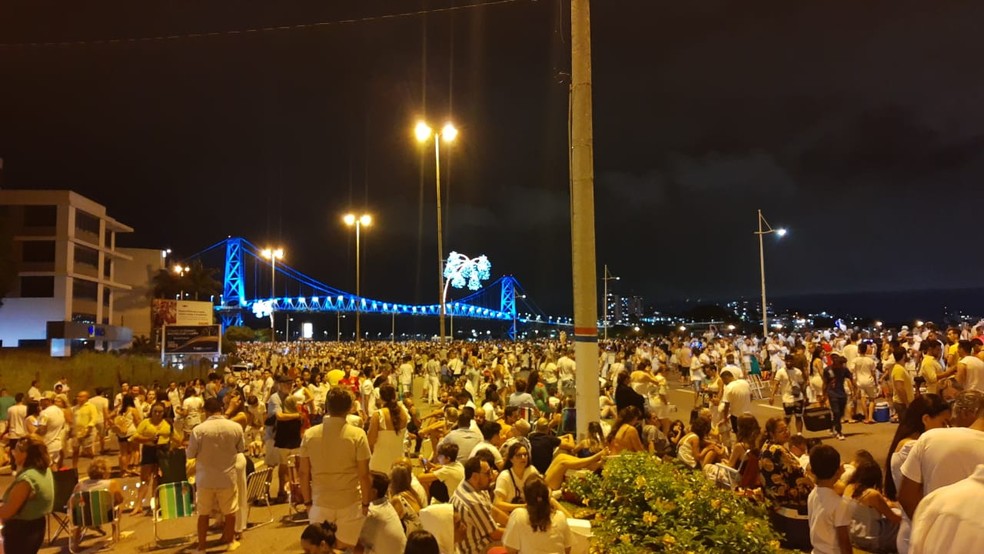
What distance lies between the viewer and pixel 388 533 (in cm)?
465

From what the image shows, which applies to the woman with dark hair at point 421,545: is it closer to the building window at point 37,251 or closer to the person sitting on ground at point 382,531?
the person sitting on ground at point 382,531

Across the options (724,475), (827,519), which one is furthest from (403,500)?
(827,519)

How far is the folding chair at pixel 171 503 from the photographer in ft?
24.0

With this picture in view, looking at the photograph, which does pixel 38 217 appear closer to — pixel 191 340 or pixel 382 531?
pixel 191 340

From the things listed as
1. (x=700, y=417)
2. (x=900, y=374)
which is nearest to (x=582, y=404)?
(x=700, y=417)

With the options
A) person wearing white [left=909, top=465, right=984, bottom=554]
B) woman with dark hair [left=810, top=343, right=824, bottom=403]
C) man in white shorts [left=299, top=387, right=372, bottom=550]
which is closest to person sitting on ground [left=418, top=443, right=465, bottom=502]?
man in white shorts [left=299, top=387, right=372, bottom=550]

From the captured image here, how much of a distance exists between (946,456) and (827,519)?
2.76 ft

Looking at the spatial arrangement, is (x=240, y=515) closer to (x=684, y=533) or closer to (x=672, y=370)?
(x=684, y=533)

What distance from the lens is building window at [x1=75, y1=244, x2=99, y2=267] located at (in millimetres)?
46594

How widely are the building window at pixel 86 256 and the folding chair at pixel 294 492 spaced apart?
45.8m

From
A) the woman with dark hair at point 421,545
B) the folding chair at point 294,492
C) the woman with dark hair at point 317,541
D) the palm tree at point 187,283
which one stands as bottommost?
the folding chair at point 294,492

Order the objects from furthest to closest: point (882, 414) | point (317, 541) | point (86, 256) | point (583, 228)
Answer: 1. point (86, 256)
2. point (882, 414)
3. point (583, 228)
4. point (317, 541)

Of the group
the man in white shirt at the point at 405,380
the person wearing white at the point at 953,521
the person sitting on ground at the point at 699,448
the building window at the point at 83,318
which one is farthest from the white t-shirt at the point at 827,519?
the building window at the point at 83,318

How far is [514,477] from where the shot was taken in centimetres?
582
